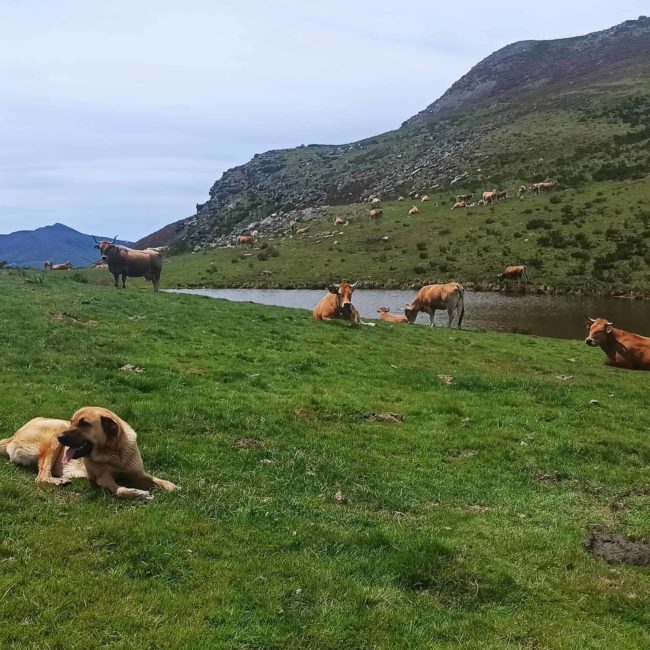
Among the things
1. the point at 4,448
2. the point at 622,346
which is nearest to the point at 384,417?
the point at 4,448

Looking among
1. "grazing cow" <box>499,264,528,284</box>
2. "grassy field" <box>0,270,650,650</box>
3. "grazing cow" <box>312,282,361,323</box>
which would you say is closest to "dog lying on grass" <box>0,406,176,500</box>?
"grassy field" <box>0,270,650,650</box>

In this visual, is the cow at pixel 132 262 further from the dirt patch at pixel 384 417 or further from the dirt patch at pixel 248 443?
the dirt patch at pixel 248 443

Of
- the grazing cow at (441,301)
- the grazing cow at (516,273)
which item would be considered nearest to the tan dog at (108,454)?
the grazing cow at (441,301)

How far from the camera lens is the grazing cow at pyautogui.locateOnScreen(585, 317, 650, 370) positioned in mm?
20344

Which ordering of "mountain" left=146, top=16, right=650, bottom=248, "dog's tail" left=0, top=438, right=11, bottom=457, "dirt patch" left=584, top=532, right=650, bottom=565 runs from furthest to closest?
"mountain" left=146, top=16, right=650, bottom=248 → "dog's tail" left=0, top=438, right=11, bottom=457 → "dirt patch" left=584, top=532, right=650, bottom=565

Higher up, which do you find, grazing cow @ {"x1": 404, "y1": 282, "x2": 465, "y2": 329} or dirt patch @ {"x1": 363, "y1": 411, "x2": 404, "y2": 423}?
grazing cow @ {"x1": 404, "y1": 282, "x2": 465, "y2": 329}

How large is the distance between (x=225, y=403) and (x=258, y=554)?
554 cm

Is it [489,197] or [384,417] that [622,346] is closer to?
[384,417]

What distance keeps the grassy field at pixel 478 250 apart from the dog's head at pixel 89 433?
37326 mm

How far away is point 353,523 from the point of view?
741 centimetres

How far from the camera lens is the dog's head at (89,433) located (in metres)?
7.33

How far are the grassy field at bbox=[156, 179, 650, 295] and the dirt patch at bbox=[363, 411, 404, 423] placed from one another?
31339 mm

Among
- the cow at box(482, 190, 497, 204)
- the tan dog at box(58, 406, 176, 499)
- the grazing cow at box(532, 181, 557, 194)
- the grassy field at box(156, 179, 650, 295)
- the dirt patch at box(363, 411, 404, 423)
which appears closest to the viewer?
the tan dog at box(58, 406, 176, 499)

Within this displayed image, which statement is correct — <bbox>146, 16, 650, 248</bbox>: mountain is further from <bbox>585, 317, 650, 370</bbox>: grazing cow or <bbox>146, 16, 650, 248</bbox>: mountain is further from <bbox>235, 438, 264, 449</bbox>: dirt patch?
<bbox>235, 438, 264, 449</bbox>: dirt patch
